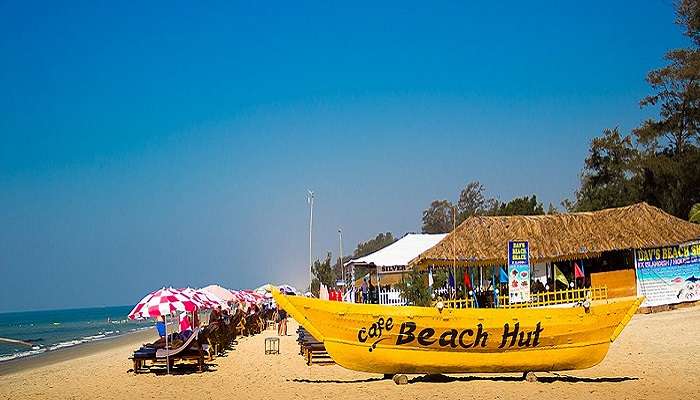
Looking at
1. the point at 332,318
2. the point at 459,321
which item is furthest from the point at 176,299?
the point at 459,321

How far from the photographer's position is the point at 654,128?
1612 inches

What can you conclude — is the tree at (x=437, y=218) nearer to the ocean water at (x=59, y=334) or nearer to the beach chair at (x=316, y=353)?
the ocean water at (x=59, y=334)

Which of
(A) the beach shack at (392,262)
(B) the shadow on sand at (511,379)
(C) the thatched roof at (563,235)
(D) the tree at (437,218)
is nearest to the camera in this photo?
(B) the shadow on sand at (511,379)

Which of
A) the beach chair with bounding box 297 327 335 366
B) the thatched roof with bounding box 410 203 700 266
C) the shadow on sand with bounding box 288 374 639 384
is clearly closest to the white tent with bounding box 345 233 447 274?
the thatched roof with bounding box 410 203 700 266

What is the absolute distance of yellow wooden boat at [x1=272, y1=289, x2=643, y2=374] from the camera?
12.1 meters

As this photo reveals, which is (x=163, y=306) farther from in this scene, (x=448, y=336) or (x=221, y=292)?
(x=221, y=292)

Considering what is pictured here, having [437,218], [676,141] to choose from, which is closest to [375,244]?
[437,218]

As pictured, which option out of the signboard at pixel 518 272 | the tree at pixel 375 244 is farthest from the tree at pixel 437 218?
the signboard at pixel 518 272

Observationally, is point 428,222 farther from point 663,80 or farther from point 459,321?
point 459,321

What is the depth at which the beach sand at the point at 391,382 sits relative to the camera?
1158 cm

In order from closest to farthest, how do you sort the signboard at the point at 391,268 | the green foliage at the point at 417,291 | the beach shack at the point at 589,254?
the beach shack at the point at 589,254 < the green foliage at the point at 417,291 < the signboard at the point at 391,268

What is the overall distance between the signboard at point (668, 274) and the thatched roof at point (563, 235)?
34 cm

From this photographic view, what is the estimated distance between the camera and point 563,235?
27062 mm

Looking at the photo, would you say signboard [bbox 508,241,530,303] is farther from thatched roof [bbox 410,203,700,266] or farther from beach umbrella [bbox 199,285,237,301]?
beach umbrella [bbox 199,285,237,301]
